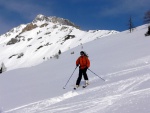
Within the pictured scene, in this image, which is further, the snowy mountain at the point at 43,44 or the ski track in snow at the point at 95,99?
the snowy mountain at the point at 43,44

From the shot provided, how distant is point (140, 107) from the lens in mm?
9828

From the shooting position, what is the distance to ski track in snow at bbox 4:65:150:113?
11.1 m

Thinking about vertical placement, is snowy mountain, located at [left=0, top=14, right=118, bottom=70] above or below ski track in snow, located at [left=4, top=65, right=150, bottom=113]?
above

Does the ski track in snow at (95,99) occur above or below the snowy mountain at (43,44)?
below

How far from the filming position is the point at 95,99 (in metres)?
12.0

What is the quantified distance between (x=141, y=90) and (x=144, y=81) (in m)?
1.67

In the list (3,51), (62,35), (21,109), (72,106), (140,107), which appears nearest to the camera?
(140,107)

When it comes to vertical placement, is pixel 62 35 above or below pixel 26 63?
above

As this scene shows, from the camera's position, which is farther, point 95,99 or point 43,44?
point 43,44

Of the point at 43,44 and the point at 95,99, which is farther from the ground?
the point at 43,44

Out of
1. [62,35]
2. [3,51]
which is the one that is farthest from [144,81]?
[3,51]

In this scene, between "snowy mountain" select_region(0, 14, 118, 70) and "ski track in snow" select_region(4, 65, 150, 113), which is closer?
"ski track in snow" select_region(4, 65, 150, 113)

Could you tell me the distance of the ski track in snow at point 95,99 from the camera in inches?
438

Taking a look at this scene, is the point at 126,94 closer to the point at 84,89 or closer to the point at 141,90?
the point at 141,90
